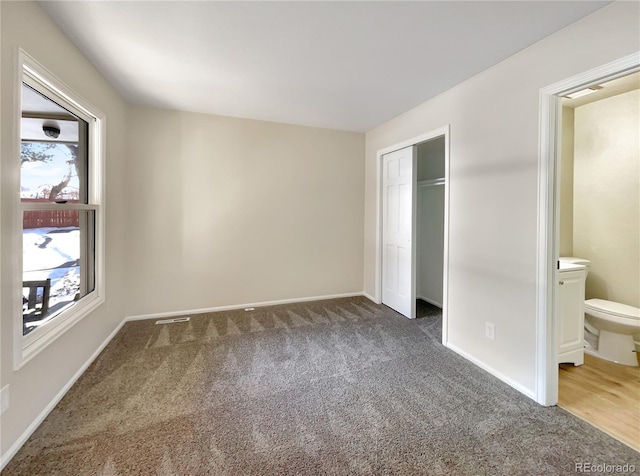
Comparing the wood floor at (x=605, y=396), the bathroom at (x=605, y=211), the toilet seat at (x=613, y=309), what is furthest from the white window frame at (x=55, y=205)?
the toilet seat at (x=613, y=309)

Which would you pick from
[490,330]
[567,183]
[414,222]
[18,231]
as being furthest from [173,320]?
[567,183]

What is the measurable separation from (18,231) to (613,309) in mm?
4428

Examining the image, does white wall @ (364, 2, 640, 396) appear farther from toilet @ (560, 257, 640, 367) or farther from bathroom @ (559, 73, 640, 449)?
toilet @ (560, 257, 640, 367)

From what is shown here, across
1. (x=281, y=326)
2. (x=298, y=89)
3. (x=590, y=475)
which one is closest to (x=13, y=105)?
(x=298, y=89)

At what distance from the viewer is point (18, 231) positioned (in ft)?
4.85

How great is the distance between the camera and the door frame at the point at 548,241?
5.91 ft

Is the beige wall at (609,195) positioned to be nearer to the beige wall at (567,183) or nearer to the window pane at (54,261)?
the beige wall at (567,183)

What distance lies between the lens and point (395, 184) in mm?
3508

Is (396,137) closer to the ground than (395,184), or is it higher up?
higher up

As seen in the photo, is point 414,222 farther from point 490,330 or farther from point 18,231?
point 18,231

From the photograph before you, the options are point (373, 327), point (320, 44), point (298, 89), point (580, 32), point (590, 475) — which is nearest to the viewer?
point (590, 475)

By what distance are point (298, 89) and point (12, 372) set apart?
2.88m

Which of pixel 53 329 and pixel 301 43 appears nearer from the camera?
pixel 53 329

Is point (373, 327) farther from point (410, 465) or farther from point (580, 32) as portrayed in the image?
point (580, 32)
